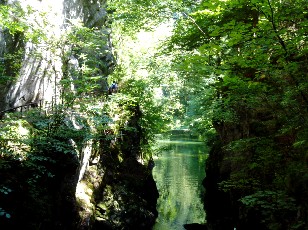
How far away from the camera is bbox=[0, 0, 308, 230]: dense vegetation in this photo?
5.52m

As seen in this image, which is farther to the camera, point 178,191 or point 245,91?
point 178,191

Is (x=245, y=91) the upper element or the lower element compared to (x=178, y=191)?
upper

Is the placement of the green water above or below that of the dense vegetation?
below

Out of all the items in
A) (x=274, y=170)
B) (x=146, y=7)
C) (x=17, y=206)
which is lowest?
(x=17, y=206)

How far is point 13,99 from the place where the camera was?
9.93 m

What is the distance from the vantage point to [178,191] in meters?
20.7

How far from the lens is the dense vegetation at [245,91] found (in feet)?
18.1

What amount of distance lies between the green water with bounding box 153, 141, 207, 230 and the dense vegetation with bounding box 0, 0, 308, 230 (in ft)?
4.63

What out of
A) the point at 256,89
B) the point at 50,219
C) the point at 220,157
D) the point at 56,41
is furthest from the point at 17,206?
the point at 220,157

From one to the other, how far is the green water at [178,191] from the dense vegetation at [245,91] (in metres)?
1.41

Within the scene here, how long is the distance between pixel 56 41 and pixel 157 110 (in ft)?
36.3

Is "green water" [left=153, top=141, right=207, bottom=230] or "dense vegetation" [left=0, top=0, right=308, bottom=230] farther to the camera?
"green water" [left=153, top=141, right=207, bottom=230]

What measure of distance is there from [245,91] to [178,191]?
49.9 ft

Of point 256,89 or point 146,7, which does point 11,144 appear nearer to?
point 256,89
